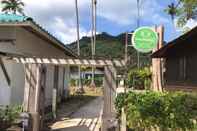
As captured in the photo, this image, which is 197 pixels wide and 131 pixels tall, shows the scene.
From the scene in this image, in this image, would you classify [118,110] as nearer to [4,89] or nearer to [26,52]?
[4,89]

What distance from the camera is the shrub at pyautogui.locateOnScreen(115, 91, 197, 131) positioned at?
38.5 ft

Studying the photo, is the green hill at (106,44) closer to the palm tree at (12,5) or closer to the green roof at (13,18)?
the palm tree at (12,5)

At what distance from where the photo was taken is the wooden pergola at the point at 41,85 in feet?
39.8

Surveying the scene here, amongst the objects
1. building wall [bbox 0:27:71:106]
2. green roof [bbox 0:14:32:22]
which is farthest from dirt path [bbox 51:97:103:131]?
green roof [bbox 0:14:32:22]

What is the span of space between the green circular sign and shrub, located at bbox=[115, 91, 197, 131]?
6.72 meters

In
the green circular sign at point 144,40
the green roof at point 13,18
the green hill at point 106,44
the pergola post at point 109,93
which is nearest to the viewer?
the pergola post at point 109,93

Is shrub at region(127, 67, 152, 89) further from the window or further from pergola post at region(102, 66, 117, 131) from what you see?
pergola post at region(102, 66, 117, 131)

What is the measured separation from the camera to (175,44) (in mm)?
26250

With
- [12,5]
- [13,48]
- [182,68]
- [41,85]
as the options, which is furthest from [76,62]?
[12,5]

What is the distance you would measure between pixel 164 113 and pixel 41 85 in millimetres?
4087

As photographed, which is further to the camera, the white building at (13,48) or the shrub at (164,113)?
the white building at (13,48)

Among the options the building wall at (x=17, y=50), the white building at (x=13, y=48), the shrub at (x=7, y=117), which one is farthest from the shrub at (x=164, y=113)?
the building wall at (x=17, y=50)

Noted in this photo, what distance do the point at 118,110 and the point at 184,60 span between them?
47.3ft

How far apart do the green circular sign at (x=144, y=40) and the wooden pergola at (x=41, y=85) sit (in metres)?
6.52
